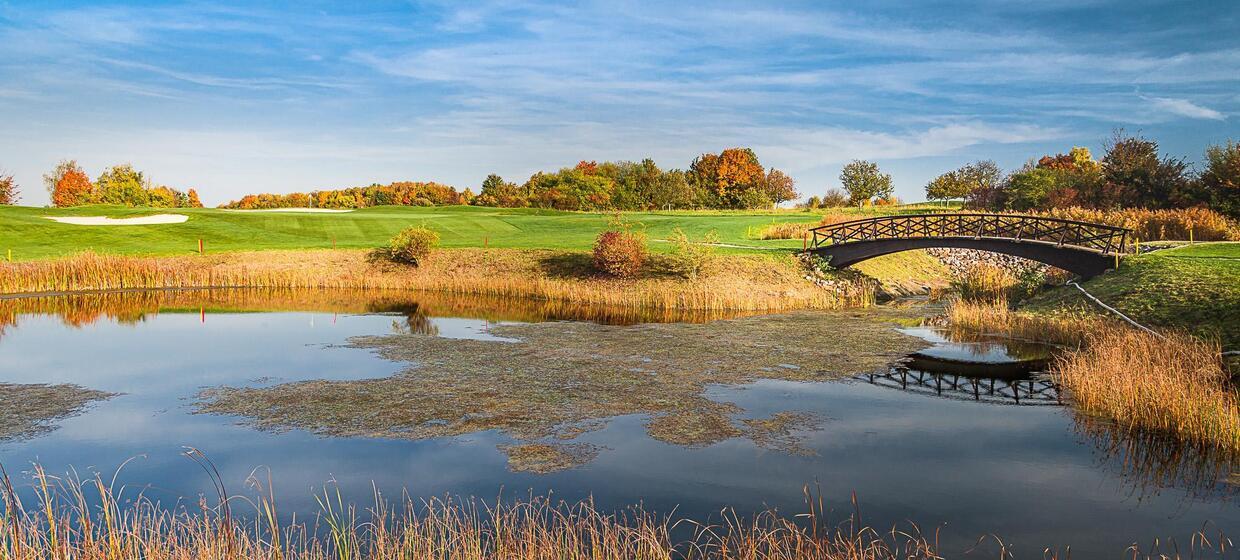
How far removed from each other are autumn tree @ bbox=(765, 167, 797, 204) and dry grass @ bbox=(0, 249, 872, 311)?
62.5 m

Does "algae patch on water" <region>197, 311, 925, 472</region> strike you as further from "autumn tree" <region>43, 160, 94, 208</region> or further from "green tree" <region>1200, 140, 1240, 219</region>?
"autumn tree" <region>43, 160, 94, 208</region>

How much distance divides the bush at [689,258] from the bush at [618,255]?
2.44 metres

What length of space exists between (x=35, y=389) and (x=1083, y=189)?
7637cm

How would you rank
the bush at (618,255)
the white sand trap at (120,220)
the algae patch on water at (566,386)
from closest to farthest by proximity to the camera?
1. the algae patch on water at (566,386)
2. the bush at (618,255)
3. the white sand trap at (120,220)

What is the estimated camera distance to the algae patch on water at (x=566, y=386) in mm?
17219

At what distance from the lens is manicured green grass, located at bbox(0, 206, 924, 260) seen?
52.6 meters

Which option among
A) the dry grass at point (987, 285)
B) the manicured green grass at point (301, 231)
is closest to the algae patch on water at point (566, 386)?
the dry grass at point (987, 285)

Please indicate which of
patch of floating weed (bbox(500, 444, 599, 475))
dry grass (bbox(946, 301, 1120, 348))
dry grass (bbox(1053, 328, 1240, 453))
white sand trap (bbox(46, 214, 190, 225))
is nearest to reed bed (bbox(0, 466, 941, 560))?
patch of floating weed (bbox(500, 444, 599, 475))

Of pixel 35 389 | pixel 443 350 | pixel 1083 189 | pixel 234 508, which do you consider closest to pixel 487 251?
pixel 443 350

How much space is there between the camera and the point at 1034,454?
16.0 m

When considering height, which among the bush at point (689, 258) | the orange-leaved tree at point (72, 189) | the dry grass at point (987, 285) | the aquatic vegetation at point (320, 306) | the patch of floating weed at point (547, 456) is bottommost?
the patch of floating weed at point (547, 456)

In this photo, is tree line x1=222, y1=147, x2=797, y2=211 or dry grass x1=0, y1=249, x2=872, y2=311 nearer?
dry grass x1=0, y1=249, x2=872, y2=311

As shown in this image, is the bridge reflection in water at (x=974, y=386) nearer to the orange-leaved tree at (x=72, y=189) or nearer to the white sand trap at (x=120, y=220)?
the white sand trap at (x=120, y=220)

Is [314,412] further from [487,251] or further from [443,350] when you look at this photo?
[487,251]
